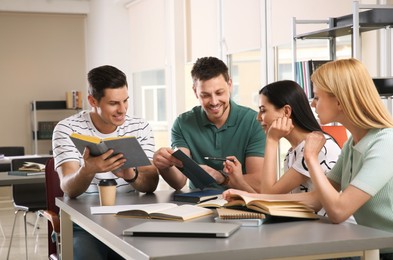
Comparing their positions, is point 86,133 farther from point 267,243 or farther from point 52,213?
point 267,243

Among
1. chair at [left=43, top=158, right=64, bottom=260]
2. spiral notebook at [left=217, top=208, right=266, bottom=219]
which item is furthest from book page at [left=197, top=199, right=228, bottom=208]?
chair at [left=43, top=158, right=64, bottom=260]

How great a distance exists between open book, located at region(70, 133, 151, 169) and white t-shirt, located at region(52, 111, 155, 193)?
387 mm

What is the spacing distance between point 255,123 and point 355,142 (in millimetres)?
1187

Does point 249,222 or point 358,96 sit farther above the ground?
point 358,96

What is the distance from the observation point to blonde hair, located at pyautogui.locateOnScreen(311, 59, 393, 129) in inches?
84.5

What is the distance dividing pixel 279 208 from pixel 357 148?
1.13 ft

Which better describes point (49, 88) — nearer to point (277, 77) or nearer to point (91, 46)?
point (91, 46)

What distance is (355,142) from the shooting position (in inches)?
89.0

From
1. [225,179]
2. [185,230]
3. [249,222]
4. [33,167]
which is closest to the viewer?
[185,230]

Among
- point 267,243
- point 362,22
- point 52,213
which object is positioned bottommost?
point 52,213

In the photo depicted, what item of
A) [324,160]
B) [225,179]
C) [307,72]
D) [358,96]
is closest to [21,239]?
[307,72]

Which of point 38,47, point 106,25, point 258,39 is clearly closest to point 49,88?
point 38,47

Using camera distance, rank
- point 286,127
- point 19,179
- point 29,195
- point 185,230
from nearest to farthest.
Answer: point 185,230
point 286,127
point 19,179
point 29,195

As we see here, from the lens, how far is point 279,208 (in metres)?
2.12
